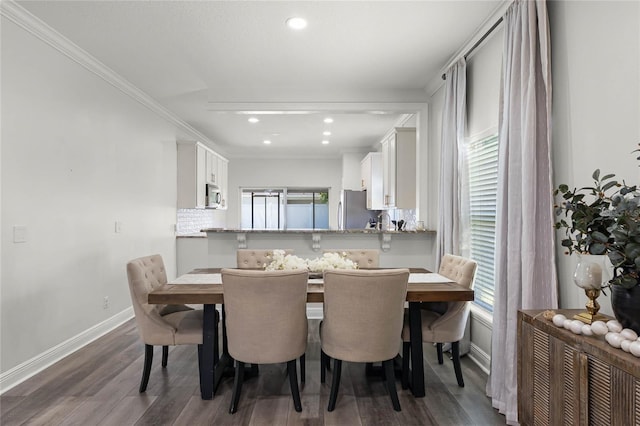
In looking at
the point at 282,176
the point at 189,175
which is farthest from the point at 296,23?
the point at 282,176

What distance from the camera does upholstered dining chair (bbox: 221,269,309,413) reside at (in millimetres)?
2072

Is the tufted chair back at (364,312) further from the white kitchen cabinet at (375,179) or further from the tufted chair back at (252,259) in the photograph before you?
the white kitchen cabinet at (375,179)

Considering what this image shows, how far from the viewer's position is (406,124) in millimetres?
5172

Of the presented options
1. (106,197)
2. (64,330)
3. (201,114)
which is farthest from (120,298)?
(201,114)

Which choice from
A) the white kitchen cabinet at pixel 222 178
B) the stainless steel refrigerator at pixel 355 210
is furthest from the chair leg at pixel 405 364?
the white kitchen cabinet at pixel 222 178

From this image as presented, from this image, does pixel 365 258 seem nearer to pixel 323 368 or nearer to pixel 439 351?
pixel 439 351

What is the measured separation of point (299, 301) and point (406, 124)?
3801mm

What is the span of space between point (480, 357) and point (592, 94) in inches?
85.0

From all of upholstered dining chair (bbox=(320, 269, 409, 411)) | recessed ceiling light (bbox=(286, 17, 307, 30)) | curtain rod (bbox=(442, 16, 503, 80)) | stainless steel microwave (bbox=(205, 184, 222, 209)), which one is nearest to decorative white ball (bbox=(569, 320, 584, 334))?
upholstered dining chair (bbox=(320, 269, 409, 411))

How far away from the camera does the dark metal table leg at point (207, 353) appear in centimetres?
238

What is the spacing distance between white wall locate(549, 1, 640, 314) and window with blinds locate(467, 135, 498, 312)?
910 millimetres

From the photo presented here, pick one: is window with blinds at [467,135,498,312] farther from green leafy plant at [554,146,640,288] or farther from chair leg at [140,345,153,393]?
chair leg at [140,345,153,393]

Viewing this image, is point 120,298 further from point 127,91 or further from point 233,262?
point 127,91

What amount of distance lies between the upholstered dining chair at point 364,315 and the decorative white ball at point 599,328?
0.95m
